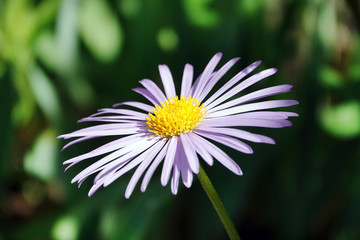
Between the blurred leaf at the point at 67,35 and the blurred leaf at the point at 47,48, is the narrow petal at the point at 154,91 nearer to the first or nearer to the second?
the blurred leaf at the point at 67,35

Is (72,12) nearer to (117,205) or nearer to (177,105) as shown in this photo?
(117,205)

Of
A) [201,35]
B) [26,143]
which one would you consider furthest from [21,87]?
[201,35]

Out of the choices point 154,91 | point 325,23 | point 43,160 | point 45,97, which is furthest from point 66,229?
point 325,23

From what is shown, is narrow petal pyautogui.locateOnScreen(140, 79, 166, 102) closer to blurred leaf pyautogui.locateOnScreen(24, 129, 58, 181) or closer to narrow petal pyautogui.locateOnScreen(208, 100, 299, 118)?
narrow petal pyautogui.locateOnScreen(208, 100, 299, 118)

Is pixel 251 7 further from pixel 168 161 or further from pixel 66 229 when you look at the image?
pixel 168 161

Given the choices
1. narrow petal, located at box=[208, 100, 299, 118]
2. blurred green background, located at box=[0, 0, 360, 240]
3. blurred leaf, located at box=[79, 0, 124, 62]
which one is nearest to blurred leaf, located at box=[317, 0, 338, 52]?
blurred green background, located at box=[0, 0, 360, 240]
